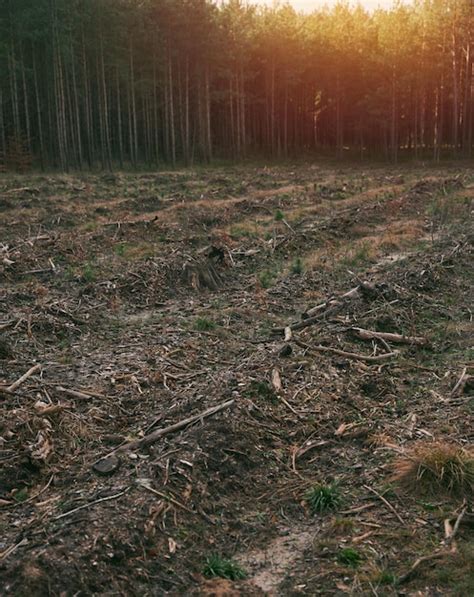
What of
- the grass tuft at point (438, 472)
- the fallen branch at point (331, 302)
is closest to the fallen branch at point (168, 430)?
the grass tuft at point (438, 472)

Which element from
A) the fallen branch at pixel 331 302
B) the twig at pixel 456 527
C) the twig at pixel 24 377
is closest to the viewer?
the twig at pixel 456 527

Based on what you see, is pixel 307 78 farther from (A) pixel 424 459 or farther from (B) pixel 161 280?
(A) pixel 424 459

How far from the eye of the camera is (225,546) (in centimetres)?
479

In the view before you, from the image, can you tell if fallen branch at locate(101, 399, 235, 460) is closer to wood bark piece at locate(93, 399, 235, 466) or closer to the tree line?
wood bark piece at locate(93, 399, 235, 466)

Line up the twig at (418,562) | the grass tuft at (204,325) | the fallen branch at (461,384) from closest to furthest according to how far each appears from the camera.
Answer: the twig at (418,562) → the fallen branch at (461,384) → the grass tuft at (204,325)

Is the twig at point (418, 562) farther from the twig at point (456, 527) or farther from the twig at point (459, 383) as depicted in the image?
the twig at point (459, 383)

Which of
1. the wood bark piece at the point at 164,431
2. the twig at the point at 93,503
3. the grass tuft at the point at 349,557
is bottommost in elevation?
the grass tuft at the point at 349,557

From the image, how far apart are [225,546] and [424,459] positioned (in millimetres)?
1793

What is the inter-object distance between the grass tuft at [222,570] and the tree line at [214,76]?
3226 centimetres

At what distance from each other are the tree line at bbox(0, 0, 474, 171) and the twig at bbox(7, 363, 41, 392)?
1122 inches

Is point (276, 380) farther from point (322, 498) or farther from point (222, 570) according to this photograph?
point (222, 570)

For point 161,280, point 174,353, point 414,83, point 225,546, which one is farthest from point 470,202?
point 414,83

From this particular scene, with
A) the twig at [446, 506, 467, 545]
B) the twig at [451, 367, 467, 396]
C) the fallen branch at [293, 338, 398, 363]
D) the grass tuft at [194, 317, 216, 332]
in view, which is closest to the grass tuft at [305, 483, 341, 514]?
the twig at [446, 506, 467, 545]

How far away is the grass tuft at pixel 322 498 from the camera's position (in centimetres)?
522
